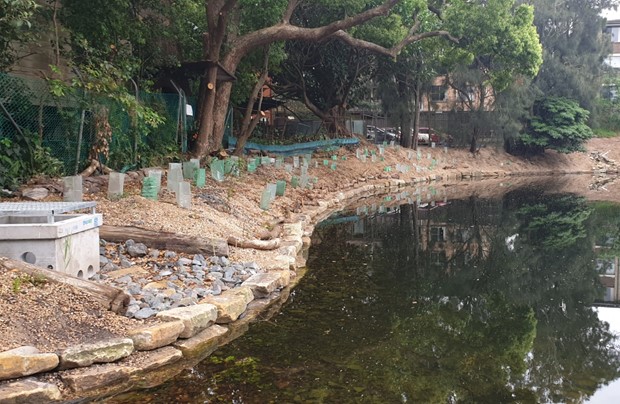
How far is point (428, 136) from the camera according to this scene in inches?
1374

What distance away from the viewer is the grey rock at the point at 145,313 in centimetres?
559

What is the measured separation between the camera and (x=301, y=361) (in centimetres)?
547

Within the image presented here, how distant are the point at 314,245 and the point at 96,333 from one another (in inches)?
255

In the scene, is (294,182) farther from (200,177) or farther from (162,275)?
(162,275)

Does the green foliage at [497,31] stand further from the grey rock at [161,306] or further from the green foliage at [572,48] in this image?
the green foliage at [572,48]

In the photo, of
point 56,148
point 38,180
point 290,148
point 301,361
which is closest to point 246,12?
point 290,148

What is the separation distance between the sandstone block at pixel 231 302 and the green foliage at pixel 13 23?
497 centimetres

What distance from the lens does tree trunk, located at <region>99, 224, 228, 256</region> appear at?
25.5ft

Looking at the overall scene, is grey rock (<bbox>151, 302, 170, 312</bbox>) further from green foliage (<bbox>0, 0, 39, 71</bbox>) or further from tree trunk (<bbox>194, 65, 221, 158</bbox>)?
tree trunk (<bbox>194, 65, 221, 158</bbox>)

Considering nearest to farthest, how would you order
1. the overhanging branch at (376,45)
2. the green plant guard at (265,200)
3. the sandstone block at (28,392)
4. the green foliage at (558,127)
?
1. the sandstone block at (28,392)
2. the green plant guard at (265,200)
3. the overhanging branch at (376,45)
4. the green foliage at (558,127)

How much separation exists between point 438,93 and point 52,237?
103ft

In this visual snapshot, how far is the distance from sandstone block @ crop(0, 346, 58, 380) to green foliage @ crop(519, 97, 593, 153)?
108ft

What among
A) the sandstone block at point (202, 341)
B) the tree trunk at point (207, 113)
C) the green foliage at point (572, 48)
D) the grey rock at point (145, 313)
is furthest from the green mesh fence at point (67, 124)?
the green foliage at point (572, 48)

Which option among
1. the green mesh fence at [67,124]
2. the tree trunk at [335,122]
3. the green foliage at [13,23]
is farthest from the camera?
the tree trunk at [335,122]
